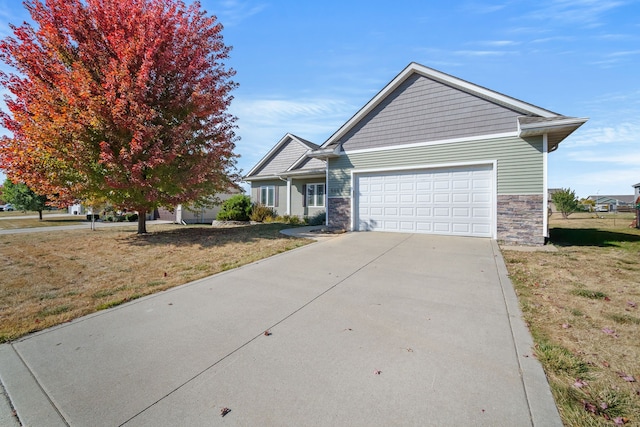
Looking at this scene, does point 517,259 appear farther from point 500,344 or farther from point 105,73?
point 105,73

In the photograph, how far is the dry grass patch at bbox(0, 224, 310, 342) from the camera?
4203 millimetres

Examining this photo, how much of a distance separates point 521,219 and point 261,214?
13815 mm

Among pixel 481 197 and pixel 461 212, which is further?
pixel 461 212

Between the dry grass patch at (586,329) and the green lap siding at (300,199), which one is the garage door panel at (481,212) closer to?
the dry grass patch at (586,329)

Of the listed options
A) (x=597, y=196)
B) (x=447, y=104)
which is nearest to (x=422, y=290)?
(x=447, y=104)

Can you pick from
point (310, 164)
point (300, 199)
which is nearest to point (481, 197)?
point (300, 199)

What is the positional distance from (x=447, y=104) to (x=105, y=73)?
11416 millimetres

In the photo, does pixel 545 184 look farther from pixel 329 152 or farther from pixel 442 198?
pixel 329 152

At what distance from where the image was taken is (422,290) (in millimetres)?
4734

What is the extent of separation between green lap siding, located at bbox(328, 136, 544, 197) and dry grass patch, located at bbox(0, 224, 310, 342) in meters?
4.58

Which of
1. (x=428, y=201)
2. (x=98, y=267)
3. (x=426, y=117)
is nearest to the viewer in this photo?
(x=98, y=267)

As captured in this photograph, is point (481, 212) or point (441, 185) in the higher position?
point (441, 185)

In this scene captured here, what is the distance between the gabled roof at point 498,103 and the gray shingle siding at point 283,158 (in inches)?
327

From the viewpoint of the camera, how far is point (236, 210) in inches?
705
